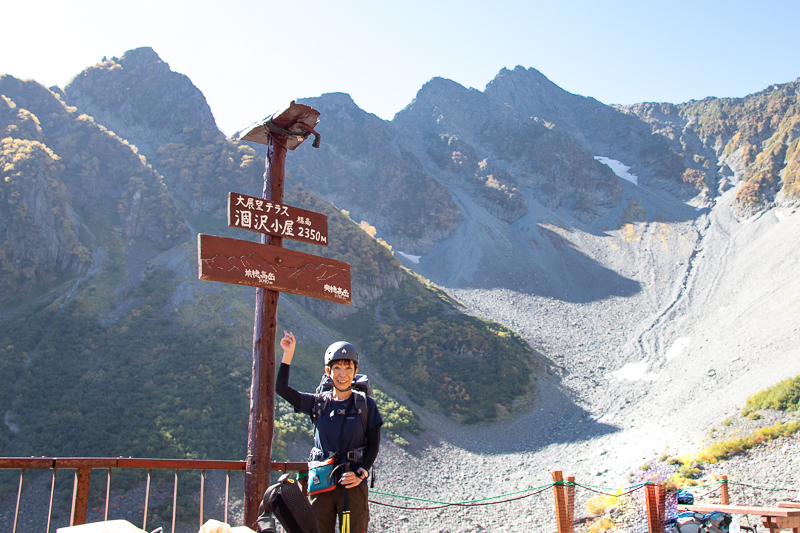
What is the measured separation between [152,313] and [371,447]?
3178 centimetres

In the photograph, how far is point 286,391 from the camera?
4086mm

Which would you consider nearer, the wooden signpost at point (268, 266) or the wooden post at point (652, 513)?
the wooden signpost at point (268, 266)

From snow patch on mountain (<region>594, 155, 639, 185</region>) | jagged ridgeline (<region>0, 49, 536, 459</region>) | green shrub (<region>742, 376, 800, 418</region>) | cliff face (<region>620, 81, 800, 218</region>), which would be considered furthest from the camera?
snow patch on mountain (<region>594, 155, 639, 185</region>)

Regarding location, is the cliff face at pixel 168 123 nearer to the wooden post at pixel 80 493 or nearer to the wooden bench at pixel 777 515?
the wooden post at pixel 80 493

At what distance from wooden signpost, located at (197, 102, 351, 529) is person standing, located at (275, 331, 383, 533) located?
3.10ft

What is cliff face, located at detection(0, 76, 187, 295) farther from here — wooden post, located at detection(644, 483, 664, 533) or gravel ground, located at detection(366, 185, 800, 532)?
wooden post, located at detection(644, 483, 664, 533)

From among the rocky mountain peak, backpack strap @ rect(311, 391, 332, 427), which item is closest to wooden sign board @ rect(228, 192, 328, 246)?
backpack strap @ rect(311, 391, 332, 427)

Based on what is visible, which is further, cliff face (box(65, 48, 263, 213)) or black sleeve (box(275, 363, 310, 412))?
cliff face (box(65, 48, 263, 213))

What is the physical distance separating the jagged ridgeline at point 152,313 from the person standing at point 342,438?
18.1m

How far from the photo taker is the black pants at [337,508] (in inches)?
147

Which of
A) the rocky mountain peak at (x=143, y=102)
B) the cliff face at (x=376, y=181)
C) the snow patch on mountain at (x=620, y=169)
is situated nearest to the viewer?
the rocky mountain peak at (x=143, y=102)

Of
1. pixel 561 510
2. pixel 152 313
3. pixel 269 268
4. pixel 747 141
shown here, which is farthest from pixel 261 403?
pixel 747 141

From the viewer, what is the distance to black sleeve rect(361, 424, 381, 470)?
383 centimetres

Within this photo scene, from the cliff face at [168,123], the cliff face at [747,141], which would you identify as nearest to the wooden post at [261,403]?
the cliff face at [168,123]
